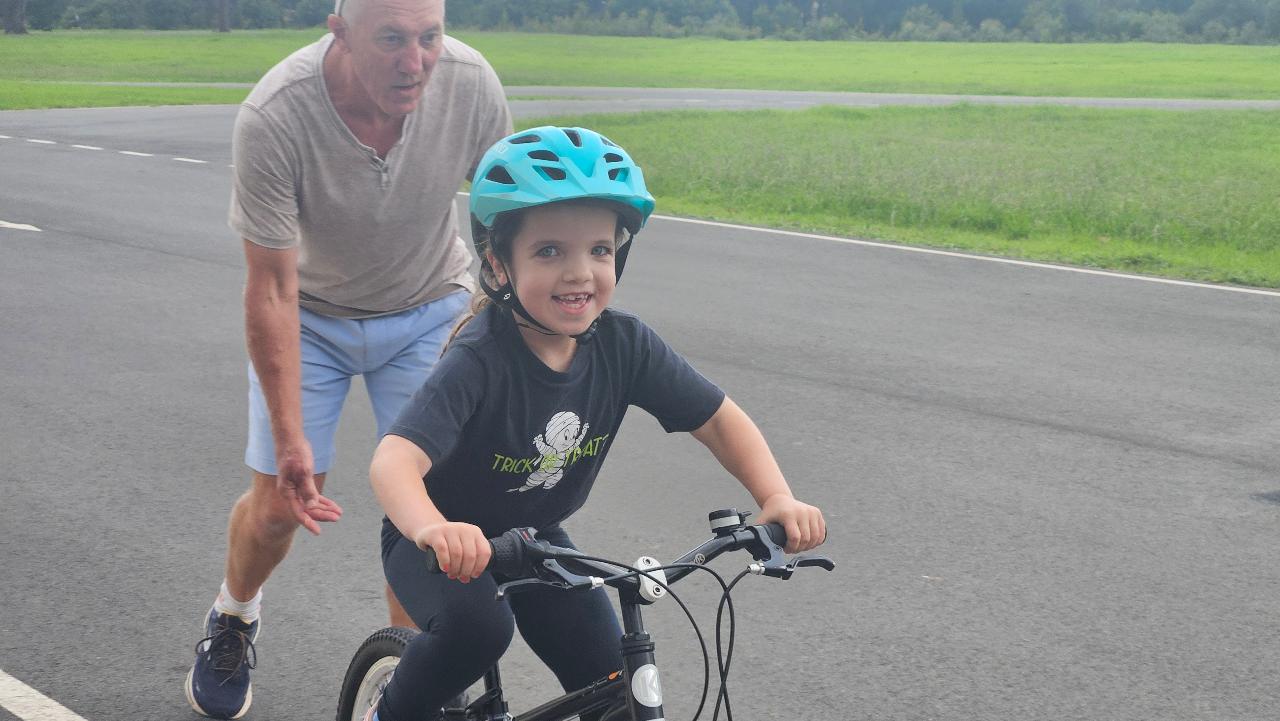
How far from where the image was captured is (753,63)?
59000 millimetres

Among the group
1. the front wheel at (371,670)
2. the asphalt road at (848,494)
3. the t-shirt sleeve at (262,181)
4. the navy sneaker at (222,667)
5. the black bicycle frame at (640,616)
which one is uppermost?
the t-shirt sleeve at (262,181)

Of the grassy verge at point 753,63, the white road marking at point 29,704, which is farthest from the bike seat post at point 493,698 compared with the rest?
the grassy verge at point 753,63

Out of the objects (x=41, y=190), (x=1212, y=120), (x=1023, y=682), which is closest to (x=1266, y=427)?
(x=1023, y=682)

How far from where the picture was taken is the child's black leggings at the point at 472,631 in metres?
2.95

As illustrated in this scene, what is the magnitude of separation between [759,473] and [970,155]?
1915cm

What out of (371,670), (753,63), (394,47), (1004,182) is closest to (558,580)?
(371,670)

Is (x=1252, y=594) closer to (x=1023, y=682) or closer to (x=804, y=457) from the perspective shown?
(x=1023, y=682)

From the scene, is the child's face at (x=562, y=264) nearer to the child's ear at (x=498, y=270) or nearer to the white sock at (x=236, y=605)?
the child's ear at (x=498, y=270)

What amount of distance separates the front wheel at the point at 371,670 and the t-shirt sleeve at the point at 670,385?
2.60 ft

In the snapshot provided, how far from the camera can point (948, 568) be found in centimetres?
556

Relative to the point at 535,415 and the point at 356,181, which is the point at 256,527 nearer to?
the point at 356,181

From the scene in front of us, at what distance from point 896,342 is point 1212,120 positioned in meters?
21.2

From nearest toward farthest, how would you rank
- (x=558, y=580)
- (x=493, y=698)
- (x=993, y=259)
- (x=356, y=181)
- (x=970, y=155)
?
(x=558, y=580)
(x=493, y=698)
(x=356, y=181)
(x=993, y=259)
(x=970, y=155)

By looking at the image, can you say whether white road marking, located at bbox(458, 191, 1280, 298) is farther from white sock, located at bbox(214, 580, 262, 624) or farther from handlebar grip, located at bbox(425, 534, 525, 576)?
handlebar grip, located at bbox(425, 534, 525, 576)
